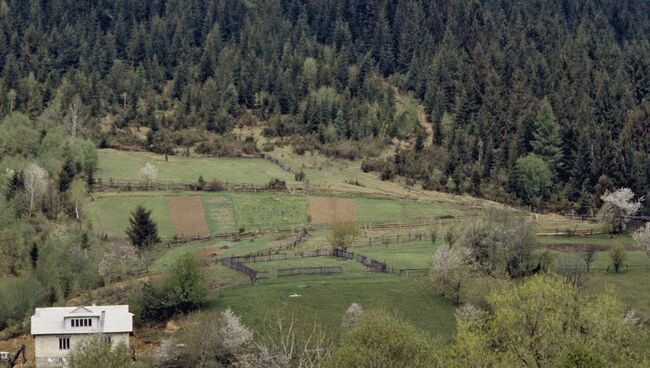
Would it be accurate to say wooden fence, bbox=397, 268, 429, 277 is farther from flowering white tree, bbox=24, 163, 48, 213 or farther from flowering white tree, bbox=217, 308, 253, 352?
flowering white tree, bbox=24, 163, 48, 213

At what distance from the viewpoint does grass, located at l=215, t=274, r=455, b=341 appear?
92188 mm

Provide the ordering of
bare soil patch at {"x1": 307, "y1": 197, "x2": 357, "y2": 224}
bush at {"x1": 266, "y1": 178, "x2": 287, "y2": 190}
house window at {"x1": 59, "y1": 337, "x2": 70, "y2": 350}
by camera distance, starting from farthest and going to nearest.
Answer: bush at {"x1": 266, "y1": 178, "x2": 287, "y2": 190} → bare soil patch at {"x1": 307, "y1": 197, "x2": 357, "y2": 224} → house window at {"x1": 59, "y1": 337, "x2": 70, "y2": 350}

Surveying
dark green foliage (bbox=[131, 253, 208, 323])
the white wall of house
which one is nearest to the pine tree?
dark green foliage (bbox=[131, 253, 208, 323])

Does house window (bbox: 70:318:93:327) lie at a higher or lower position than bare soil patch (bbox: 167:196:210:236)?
lower

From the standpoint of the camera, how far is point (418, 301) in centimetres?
9838

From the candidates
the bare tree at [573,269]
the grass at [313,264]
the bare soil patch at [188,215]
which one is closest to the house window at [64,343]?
the grass at [313,264]

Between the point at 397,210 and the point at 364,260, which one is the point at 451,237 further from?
the point at 397,210

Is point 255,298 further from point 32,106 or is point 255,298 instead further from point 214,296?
point 32,106

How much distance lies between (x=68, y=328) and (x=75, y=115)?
263 feet

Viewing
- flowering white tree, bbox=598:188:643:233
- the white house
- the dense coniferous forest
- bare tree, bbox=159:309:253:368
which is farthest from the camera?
the dense coniferous forest

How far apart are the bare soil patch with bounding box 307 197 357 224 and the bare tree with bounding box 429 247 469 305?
3449 cm

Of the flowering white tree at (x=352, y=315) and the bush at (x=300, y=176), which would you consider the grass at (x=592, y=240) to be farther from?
the bush at (x=300, y=176)

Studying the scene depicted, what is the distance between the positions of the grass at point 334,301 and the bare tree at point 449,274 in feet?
2.87

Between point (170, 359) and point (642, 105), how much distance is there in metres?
121
